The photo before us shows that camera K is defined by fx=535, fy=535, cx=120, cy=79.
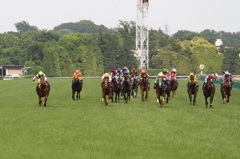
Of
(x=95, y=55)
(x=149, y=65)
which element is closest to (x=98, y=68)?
(x=95, y=55)

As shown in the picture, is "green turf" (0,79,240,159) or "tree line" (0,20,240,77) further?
"tree line" (0,20,240,77)

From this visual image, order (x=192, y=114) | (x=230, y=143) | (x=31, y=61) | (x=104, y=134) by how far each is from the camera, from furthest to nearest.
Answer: (x=31, y=61) < (x=192, y=114) < (x=104, y=134) < (x=230, y=143)

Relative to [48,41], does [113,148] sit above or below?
below

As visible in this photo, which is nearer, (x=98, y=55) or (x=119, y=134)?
(x=119, y=134)

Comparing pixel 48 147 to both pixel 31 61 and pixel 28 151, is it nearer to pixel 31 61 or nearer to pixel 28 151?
pixel 28 151

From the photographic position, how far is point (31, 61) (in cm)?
11156

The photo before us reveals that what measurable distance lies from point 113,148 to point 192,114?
8904 mm

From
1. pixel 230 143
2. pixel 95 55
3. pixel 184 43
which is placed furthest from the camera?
pixel 184 43

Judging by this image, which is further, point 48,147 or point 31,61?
point 31,61

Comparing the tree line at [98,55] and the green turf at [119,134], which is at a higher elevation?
the tree line at [98,55]

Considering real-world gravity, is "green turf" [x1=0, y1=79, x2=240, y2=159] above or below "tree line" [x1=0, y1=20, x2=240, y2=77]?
below

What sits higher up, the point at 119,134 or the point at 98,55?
the point at 98,55

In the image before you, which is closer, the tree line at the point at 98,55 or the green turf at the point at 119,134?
the green turf at the point at 119,134

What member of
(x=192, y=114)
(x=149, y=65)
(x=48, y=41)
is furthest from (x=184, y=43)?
(x=192, y=114)
